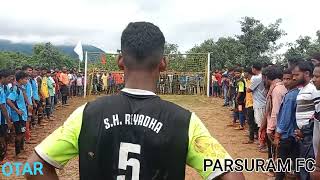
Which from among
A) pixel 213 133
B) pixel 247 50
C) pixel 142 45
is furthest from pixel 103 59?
pixel 142 45

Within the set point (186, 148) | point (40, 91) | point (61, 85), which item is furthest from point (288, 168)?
point (61, 85)

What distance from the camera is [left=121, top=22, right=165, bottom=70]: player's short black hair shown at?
168 centimetres

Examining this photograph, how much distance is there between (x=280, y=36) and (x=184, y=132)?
20.3 metres

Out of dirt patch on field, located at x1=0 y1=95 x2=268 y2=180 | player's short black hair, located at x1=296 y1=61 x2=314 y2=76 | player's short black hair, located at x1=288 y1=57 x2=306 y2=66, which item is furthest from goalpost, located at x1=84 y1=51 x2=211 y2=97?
player's short black hair, located at x1=296 y1=61 x2=314 y2=76

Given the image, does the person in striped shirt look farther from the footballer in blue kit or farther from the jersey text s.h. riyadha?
the footballer in blue kit

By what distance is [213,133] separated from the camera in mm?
10719

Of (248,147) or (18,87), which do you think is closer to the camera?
(18,87)

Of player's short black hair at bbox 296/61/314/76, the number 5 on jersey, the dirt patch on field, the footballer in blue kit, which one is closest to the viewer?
the number 5 on jersey

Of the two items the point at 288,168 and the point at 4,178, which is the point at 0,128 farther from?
the point at 288,168

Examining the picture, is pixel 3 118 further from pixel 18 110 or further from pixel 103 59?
pixel 103 59

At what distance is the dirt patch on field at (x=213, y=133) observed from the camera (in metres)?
6.68

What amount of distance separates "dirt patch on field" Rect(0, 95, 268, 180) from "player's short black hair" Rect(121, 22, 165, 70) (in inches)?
193

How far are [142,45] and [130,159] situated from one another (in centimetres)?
48

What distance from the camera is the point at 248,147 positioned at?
8.86 m
